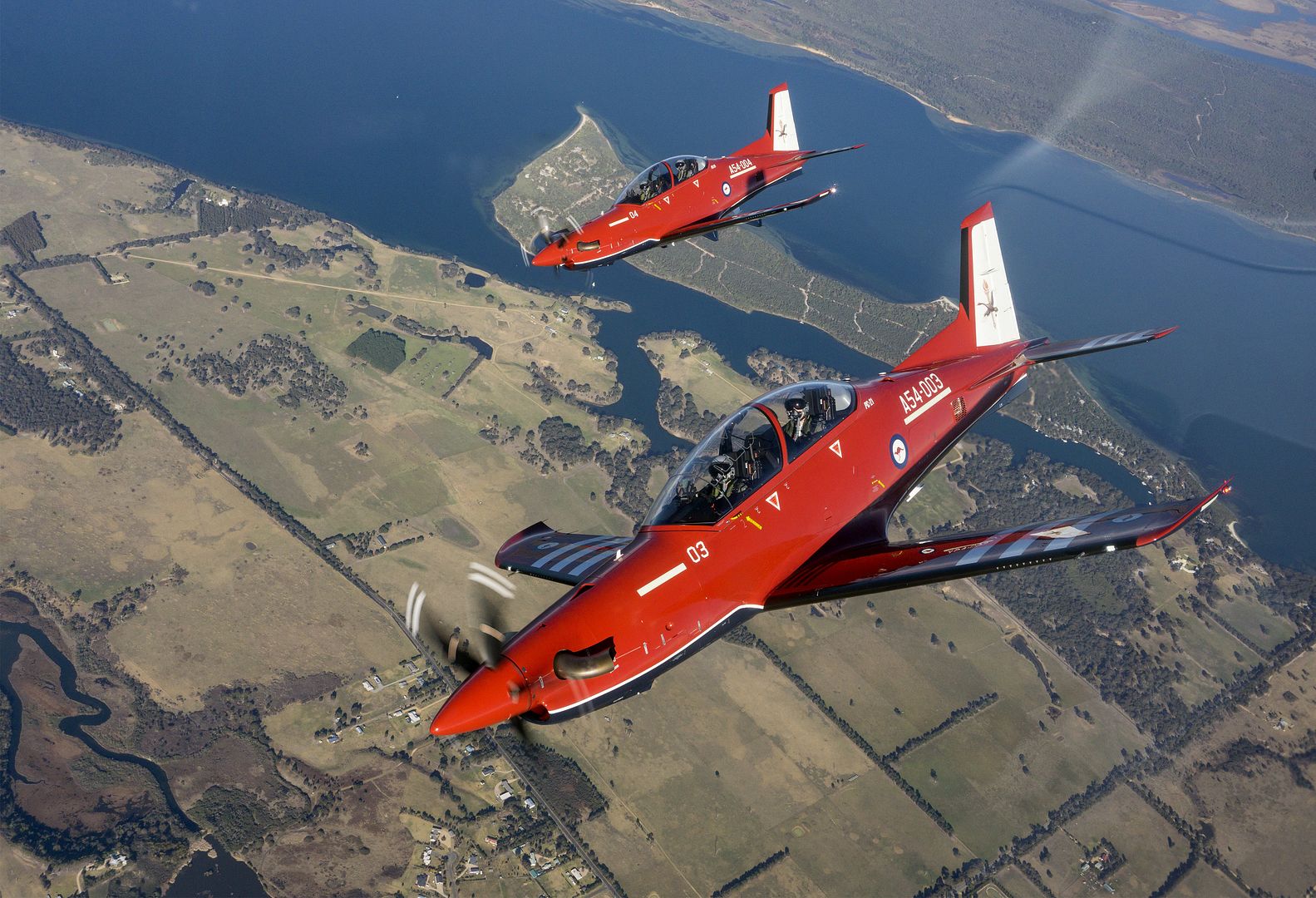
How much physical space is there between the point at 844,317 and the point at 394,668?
55.1 m

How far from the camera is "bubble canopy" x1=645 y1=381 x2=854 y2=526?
21.1m

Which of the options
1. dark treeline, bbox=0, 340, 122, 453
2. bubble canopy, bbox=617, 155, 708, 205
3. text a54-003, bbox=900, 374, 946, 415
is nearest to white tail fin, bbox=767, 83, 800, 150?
bubble canopy, bbox=617, 155, 708, 205

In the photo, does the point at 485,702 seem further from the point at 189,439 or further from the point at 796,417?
the point at 189,439

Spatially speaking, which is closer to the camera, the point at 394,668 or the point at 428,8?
the point at 394,668

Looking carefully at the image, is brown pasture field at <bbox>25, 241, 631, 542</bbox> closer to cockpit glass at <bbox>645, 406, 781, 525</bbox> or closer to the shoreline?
cockpit glass at <bbox>645, 406, 781, 525</bbox>

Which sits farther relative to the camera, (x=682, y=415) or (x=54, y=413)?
(x=682, y=415)

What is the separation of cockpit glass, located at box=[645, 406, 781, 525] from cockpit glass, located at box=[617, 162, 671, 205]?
2035cm

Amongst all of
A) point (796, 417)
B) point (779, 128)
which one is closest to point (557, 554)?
point (796, 417)

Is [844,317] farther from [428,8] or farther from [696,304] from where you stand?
[428,8]

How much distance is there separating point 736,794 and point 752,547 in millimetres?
28296

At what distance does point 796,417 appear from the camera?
2366cm

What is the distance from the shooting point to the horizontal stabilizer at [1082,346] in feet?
94.4

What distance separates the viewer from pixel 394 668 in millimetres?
49500

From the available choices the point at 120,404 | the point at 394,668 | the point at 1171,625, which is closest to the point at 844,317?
the point at 1171,625
